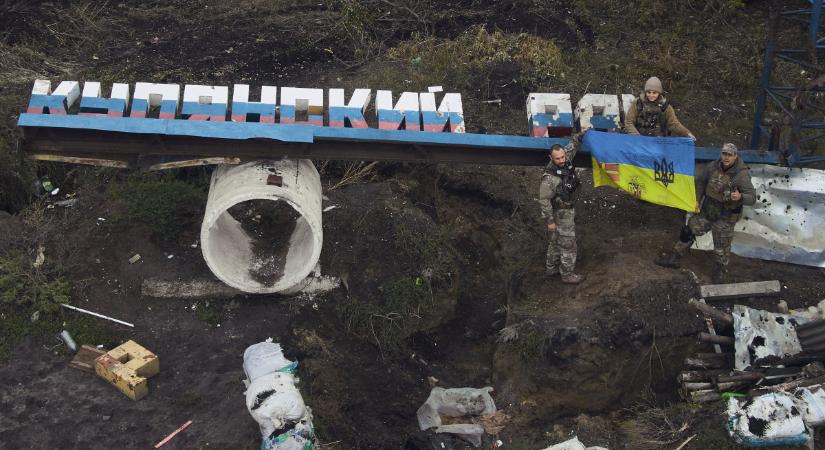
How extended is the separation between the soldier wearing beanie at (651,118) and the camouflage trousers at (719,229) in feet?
3.48

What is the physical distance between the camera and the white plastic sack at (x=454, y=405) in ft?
29.7

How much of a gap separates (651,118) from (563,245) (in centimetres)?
197

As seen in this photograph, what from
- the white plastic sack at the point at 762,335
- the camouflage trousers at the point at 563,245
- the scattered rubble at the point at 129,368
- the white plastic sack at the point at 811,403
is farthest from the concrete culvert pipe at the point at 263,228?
the white plastic sack at the point at 811,403

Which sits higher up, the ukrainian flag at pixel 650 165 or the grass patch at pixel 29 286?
the ukrainian flag at pixel 650 165

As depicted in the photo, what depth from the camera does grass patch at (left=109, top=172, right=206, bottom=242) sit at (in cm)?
1084

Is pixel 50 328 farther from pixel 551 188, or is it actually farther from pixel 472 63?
pixel 472 63

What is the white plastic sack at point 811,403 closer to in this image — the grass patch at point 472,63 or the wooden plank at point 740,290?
the wooden plank at point 740,290

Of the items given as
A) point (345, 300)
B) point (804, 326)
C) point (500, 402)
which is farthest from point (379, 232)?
point (804, 326)

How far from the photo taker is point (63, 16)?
1466cm

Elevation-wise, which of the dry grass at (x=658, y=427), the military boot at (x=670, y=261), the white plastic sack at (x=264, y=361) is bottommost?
the dry grass at (x=658, y=427)

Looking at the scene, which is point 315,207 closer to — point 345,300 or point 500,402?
point 345,300

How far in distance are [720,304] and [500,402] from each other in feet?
9.72

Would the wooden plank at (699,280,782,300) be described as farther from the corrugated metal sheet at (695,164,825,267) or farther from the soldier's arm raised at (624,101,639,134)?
the soldier's arm raised at (624,101,639,134)

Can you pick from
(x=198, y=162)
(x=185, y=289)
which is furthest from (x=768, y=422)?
(x=185, y=289)
